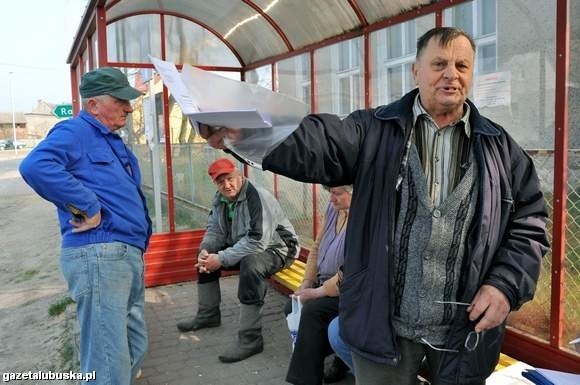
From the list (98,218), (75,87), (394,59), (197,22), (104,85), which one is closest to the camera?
(98,218)

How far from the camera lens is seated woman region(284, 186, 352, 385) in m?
2.81

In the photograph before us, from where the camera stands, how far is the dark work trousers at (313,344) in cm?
280

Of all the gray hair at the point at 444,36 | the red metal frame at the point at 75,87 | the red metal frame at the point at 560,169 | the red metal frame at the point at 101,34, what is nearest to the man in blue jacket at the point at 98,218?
the gray hair at the point at 444,36

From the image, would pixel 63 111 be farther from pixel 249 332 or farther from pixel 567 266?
pixel 567 266

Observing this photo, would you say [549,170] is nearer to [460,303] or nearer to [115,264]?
[460,303]

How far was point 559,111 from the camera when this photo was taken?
8.48 feet

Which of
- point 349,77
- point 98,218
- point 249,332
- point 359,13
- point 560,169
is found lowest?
point 249,332

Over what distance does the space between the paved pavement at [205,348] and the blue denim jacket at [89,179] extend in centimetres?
110

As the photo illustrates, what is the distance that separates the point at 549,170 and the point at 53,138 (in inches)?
97.9

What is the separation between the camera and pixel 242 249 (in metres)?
3.79

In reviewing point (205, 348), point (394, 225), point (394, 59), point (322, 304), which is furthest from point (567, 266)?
point (205, 348)

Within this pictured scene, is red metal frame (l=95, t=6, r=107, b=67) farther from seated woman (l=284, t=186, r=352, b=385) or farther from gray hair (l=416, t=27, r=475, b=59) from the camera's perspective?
gray hair (l=416, t=27, r=475, b=59)

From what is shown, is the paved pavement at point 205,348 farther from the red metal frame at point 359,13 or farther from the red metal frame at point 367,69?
the red metal frame at point 359,13

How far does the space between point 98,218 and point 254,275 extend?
140 centimetres
